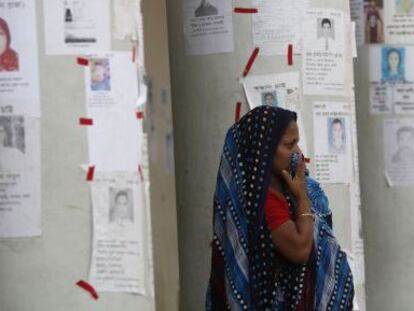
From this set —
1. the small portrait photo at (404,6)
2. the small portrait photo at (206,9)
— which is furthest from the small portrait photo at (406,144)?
the small portrait photo at (206,9)

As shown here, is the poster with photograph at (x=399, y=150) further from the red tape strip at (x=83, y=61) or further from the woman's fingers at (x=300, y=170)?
the red tape strip at (x=83, y=61)

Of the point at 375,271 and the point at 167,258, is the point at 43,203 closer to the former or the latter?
the point at 167,258

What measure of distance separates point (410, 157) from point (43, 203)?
2370mm

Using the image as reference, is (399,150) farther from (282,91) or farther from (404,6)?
(282,91)

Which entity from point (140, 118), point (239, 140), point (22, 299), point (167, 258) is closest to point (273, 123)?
point (239, 140)

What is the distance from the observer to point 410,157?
5.16 metres

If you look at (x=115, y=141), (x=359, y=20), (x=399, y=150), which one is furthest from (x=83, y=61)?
(x=399, y=150)

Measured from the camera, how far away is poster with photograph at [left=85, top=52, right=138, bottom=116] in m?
3.67

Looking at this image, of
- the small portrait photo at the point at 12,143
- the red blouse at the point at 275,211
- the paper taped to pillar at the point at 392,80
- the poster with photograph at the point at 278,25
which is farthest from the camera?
the paper taped to pillar at the point at 392,80

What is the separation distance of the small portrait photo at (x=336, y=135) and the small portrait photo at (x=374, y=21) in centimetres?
80

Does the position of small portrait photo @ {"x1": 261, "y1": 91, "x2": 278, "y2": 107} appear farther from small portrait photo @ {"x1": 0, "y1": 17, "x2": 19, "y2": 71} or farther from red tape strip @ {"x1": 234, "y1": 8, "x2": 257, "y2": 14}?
small portrait photo @ {"x1": 0, "y1": 17, "x2": 19, "y2": 71}

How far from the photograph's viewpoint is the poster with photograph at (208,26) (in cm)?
455

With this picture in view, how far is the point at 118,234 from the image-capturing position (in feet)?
12.1

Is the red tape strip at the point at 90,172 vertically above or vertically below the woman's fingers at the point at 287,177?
above
